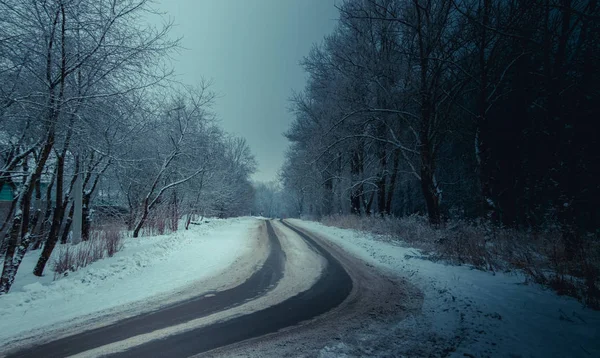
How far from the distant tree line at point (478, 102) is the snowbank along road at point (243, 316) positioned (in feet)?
18.6

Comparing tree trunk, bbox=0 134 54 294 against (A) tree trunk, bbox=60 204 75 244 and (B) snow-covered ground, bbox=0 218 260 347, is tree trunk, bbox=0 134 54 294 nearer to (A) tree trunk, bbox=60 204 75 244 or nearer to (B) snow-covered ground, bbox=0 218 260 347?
(B) snow-covered ground, bbox=0 218 260 347

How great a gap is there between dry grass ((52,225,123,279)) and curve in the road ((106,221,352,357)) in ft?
15.3

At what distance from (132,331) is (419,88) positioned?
1254cm

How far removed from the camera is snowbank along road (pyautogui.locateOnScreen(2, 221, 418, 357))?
280 centimetres

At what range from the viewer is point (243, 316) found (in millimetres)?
3578

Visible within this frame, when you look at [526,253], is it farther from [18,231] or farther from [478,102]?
[18,231]

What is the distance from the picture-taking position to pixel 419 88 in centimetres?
1099

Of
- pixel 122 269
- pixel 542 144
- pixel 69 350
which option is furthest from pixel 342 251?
pixel 542 144

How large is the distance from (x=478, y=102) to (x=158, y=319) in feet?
41.2

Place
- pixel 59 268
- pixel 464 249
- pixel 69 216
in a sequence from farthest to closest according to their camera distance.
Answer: pixel 69 216 → pixel 464 249 → pixel 59 268

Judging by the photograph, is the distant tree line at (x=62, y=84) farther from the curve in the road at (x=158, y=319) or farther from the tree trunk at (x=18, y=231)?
the curve in the road at (x=158, y=319)

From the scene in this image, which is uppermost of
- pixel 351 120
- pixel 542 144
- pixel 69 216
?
pixel 351 120

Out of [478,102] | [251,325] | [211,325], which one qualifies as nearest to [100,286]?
[211,325]

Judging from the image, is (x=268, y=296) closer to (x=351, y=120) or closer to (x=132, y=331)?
(x=132, y=331)
